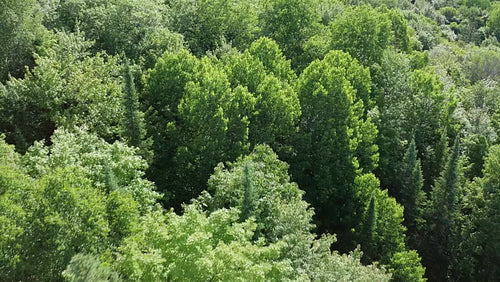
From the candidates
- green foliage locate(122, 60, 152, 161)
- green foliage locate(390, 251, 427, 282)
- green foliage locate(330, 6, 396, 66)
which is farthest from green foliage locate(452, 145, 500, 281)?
green foliage locate(122, 60, 152, 161)

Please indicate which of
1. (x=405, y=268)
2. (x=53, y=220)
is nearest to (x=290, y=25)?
(x=405, y=268)

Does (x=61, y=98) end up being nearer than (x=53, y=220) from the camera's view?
No

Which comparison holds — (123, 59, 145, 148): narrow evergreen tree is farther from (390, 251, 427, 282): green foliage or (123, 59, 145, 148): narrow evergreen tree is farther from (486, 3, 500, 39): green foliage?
(486, 3, 500, 39): green foliage

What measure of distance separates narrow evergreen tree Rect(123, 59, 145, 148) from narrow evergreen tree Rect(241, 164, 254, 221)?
1042cm

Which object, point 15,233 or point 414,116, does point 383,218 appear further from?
point 15,233

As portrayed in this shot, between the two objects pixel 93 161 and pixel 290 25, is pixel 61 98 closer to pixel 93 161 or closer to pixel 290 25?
pixel 93 161

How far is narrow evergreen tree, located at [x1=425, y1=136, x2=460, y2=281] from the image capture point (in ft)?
150

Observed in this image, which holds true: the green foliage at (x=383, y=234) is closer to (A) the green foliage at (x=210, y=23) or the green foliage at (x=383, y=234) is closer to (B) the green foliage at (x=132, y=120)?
(B) the green foliage at (x=132, y=120)

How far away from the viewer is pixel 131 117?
31.6 meters

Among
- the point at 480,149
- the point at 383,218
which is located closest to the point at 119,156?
the point at 383,218

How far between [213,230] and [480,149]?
141 ft

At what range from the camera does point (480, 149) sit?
5194 centimetres

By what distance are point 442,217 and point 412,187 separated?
14.6ft

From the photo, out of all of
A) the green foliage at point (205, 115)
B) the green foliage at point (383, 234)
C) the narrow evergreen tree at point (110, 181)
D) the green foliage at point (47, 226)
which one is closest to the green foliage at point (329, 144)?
the green foliage at point (383, 234)
